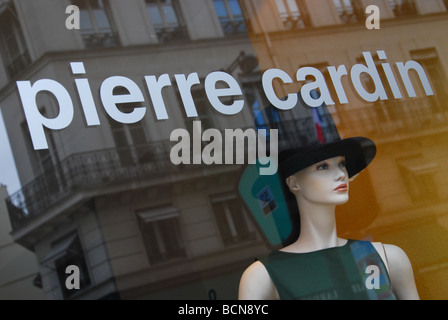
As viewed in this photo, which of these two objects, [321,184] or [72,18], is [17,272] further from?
[321,184]

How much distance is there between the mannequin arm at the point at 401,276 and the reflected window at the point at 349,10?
144 cm

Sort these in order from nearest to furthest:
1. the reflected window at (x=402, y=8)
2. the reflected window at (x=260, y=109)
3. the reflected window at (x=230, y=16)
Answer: the reflected window at (x=260, y=109) → the reflected window at (x=230, y=16) → the reflected window at (x=402, y=8)

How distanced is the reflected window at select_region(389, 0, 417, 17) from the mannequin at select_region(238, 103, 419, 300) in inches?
47.7

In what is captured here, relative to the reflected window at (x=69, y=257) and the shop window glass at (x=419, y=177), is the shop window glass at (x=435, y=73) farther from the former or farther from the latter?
the reflected window at (x=69, y=257)

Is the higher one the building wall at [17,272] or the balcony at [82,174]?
the balcony at [82,174]

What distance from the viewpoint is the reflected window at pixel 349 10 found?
409 centimetres

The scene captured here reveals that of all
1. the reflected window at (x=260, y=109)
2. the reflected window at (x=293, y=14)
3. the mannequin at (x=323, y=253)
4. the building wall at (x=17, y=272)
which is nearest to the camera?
the building wall at (x=17, y=272)

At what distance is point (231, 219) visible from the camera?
3357 mm

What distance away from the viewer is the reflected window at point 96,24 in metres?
3.40

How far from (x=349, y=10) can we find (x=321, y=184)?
1.29 m

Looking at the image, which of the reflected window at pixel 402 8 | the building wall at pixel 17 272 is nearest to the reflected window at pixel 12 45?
the building wall at pixel 17 272

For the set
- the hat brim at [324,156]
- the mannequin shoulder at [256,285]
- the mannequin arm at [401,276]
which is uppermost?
the hat brim at [324,156]

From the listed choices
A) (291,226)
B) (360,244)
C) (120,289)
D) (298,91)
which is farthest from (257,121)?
(120,289)

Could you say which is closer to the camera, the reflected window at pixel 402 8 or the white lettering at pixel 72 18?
the white lettering at pixel 72 18
